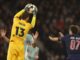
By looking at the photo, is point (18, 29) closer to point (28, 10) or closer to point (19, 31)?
point (19, 31)

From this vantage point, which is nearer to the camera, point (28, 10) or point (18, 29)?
point (18, 29)

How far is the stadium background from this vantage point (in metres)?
15.4

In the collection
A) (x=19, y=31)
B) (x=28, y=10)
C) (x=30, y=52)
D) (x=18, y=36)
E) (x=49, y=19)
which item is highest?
(x=28, y=10)

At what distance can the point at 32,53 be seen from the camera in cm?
1305

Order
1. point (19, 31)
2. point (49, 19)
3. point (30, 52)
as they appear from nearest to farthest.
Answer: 1. point (19, 31)
2. point (30, 52)
3. point (49, 19)

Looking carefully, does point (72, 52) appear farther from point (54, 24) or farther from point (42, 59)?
point (54, 24)

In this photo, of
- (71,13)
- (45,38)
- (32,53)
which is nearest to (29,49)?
(32,53)

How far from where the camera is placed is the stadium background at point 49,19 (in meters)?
15.4

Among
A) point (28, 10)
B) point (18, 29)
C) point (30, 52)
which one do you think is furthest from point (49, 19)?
point (18, 29)

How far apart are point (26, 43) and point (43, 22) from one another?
3.96 m

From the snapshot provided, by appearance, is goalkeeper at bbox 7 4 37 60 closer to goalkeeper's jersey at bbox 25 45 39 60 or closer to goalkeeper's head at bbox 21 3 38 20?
goalkeeper's head at bbox 21 3 38 20

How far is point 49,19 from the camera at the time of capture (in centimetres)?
1705

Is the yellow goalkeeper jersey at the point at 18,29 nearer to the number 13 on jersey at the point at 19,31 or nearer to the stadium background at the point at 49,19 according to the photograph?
the number 13 on jersey at the point at 19,31

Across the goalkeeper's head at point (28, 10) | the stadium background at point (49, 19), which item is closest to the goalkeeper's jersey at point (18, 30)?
the goalkeeper's head at point (28, 10)
